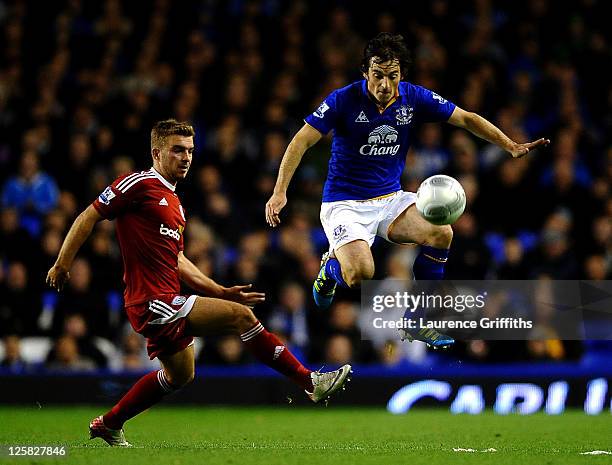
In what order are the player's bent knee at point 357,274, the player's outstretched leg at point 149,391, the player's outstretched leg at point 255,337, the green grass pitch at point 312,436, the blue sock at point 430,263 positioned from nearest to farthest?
1. the green grass pitch at point 312,436
2. the player's outstretched leg at point 255,337
3. the player's outstretched leg at point 149,391
4. the player's bent knee at point 357,274
5. the blue sock at point 430,263

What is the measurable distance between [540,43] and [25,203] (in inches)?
302

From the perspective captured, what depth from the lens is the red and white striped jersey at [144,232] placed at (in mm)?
7047

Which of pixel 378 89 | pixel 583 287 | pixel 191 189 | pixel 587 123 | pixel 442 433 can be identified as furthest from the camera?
pixel 587 123

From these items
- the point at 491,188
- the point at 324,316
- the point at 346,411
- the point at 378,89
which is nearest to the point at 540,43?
the point at 491,188

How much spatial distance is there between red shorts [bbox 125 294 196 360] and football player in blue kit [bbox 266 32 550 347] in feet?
3.79

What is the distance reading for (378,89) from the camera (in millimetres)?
7910

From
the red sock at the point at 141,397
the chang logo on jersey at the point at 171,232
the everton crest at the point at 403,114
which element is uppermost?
the everton crest at the point at 403,114

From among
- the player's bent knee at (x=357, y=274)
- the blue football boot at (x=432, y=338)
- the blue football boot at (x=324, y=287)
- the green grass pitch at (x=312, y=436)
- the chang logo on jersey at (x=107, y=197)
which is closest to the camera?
the green grass pitch at (x=312, y=436)

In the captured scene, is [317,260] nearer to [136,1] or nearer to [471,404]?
[471,404]

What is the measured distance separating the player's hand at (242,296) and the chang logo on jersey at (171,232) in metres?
0.49

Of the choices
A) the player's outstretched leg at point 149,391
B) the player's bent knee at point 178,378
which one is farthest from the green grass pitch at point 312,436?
the player's bent knee at point 178,378

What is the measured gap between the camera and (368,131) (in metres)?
8.10

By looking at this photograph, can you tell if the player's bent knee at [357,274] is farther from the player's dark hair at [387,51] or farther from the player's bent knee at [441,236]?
the player's dark hair at [387,51]

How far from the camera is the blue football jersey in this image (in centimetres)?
A: 803
